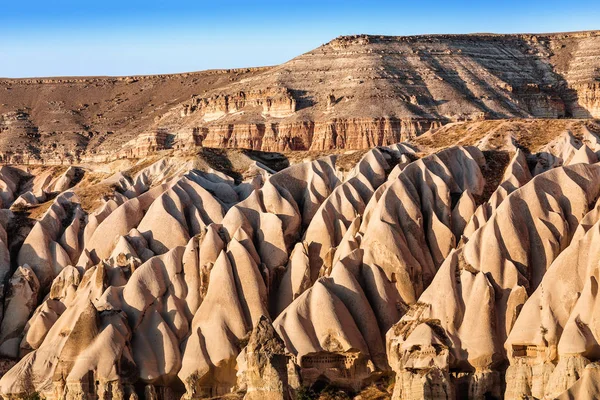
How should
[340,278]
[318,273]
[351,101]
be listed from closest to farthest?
[340,278], [318,273], [351,101]

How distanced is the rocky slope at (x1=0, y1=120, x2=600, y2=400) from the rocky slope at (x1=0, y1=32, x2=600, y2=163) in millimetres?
53152

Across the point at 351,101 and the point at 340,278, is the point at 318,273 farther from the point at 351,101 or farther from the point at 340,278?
the point at 351,101

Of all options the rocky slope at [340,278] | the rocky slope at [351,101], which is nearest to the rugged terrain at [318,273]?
the rocky slope at [340,278]

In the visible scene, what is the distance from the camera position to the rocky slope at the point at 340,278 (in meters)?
56.2

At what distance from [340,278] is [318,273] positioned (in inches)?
154

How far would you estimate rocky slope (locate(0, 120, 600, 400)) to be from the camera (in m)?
56.2

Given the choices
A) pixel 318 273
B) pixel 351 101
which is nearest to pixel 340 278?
pixel 318 273

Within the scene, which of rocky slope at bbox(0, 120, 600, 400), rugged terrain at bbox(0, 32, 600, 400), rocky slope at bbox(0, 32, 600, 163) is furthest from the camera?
rocky slope at bbox(0, 32, 600, 163)

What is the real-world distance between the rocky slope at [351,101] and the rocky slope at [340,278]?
53152mm

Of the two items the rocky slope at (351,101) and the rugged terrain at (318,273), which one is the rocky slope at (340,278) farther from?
the rocky slope at (351,101)

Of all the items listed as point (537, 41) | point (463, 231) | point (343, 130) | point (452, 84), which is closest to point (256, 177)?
point (463, 231)

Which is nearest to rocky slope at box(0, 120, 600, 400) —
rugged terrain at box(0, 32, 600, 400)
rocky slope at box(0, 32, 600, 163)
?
rugged terrain at box(0, 32, 600, 400)

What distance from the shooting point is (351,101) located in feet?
451

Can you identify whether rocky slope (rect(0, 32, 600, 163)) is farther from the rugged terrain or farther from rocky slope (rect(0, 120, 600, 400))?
rocky slope (rect(0, 120, 600, 400))
